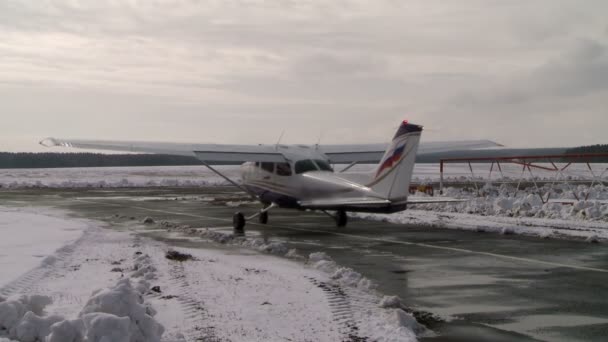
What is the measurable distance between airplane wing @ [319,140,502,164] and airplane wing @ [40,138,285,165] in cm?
317

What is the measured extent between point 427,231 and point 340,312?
33.9 ft

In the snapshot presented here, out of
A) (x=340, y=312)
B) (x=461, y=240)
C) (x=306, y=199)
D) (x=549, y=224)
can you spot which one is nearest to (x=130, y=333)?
(x=340, y=312)

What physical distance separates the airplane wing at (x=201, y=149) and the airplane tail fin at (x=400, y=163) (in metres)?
4.66

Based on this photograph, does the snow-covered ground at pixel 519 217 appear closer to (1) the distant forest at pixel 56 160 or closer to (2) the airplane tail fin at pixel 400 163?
(2) the airplane tail fin at pixel 400 163

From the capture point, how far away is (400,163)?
14.7 meters

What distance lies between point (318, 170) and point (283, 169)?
116 cm

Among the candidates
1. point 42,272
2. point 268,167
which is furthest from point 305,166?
point 42,272

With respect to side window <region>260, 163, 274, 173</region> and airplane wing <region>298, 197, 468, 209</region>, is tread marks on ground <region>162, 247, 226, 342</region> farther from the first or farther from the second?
side window <region>260, 163, 274, 173</region>

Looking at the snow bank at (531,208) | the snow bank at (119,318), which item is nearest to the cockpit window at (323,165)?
the snow bank at (531,208)

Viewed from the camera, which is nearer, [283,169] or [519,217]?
[283,169]

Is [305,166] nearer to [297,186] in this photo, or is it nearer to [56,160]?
[297,186]

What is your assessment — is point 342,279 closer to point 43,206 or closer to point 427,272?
point 427,272

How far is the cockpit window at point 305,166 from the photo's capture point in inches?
716

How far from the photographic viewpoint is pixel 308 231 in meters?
18.0
